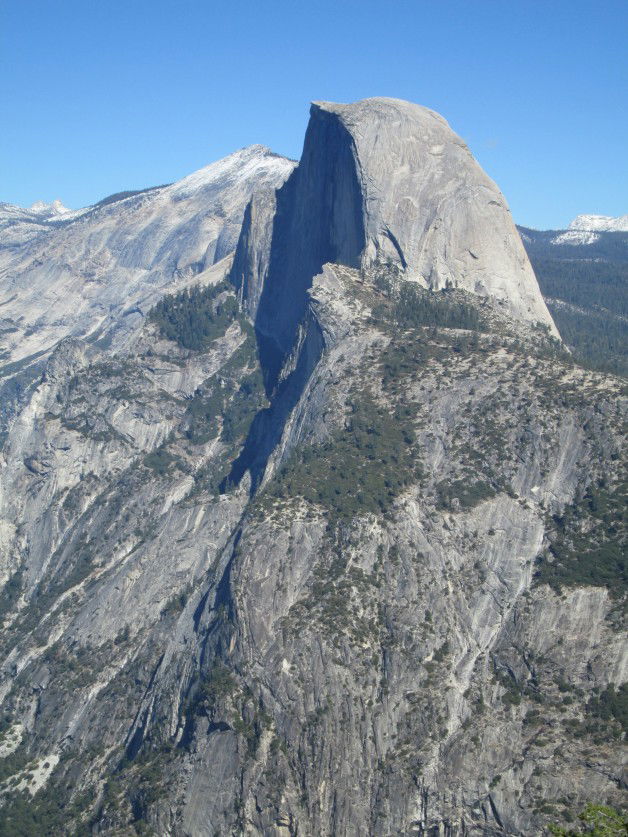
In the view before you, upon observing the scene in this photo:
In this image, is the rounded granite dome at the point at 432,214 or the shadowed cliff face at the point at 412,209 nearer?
the rounded granite dome at the point at 432,214

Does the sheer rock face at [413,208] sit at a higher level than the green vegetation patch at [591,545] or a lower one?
higher

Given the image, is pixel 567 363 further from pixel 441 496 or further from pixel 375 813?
pixel 375 813

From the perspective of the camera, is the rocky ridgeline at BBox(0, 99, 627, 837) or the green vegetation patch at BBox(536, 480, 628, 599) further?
the green vegetation patch at BBox(536, 480, 628, 599)

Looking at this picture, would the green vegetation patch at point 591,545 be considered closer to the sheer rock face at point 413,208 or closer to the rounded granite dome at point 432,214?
the sheer rock face at point 413,208

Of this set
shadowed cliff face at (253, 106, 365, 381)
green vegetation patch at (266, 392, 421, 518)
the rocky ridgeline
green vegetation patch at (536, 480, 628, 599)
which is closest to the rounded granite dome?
the rocky ridgeline

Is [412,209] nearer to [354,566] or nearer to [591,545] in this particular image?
[354,566]

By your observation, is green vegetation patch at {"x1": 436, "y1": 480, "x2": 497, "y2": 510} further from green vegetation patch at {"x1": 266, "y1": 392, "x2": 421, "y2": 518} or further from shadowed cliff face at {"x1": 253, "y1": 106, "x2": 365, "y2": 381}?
shadowed cliff face at {"x1": 253, "y1": 106, "x2": 365, "y2": 381}

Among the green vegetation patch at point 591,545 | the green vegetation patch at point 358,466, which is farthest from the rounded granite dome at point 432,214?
the green vegetation patch at point 591,545
